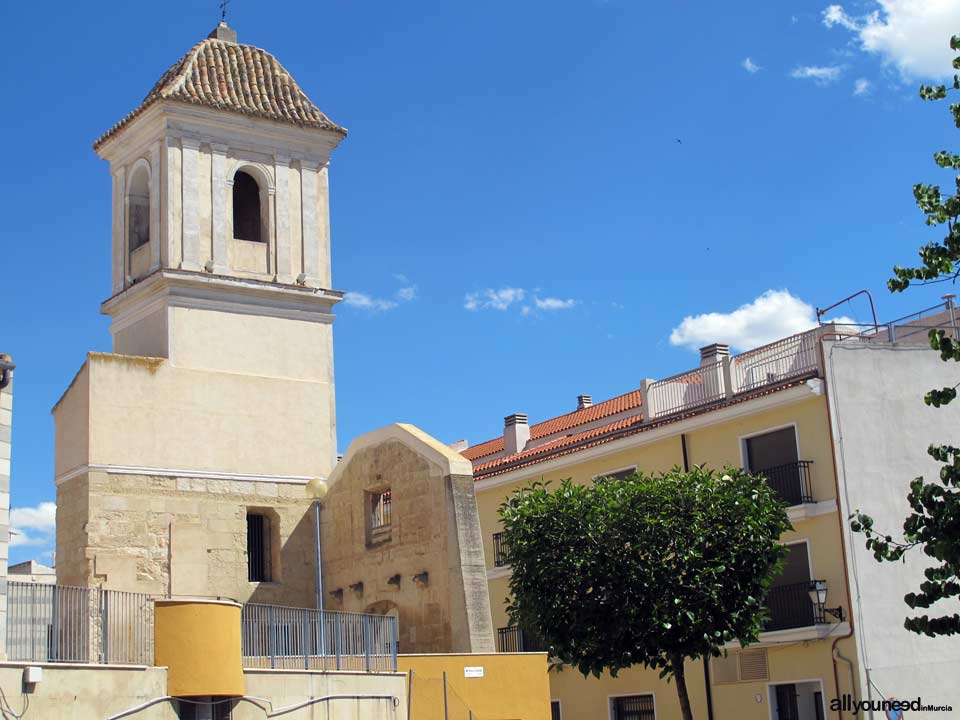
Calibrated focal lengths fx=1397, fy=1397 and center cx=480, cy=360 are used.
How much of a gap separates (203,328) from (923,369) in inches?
614

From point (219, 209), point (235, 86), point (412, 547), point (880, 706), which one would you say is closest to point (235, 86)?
point (235, 86)

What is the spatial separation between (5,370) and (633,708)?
1850 cm

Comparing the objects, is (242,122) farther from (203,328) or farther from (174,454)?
(174,454)

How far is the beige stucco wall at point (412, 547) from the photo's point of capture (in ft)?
79.6

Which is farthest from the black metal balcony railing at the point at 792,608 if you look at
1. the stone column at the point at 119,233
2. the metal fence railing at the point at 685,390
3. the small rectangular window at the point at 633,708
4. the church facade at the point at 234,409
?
the stone column at the point at 119,233

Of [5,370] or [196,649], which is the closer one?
[5,370]

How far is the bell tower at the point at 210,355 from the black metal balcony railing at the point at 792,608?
9660 mm

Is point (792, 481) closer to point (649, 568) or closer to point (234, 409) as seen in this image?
point (649, 568)

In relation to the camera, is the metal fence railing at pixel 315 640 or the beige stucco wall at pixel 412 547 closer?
the metal fence railing at pixel 315 640

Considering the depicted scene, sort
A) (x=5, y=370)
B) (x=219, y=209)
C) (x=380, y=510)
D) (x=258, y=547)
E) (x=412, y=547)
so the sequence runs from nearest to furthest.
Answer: (x=5, y=370)
(x=412, y=547)
(x=380, y=510)
(x=258, y=547)
(x=219, y=209)

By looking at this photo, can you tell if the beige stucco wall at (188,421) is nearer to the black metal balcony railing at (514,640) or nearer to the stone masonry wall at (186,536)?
the stone masonry wall at (186,536)

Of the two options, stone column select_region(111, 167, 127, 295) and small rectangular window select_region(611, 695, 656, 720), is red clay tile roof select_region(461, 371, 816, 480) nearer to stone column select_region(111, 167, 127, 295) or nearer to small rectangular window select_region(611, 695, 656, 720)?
small rectangular window select_region(611, 695, 656, 720)

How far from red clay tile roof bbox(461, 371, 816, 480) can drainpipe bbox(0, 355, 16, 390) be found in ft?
54.4

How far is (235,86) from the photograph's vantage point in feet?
103
